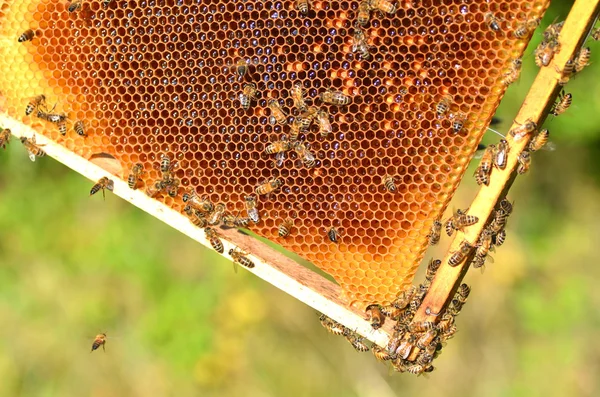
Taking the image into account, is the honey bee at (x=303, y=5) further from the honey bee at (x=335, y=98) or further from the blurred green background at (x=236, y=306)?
the blurred green background at (x=236, y=306)

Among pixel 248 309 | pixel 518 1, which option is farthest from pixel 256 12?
pixel 248 309

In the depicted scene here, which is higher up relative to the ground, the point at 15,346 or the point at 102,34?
the point at 102,34

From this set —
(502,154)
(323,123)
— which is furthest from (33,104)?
(502,154)

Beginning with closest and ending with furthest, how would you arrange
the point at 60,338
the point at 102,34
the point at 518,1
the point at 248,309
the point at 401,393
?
the point at 518,1 → the point at 102,34 → the point at 401,393 → the point at 248,309 → the point at 60,338

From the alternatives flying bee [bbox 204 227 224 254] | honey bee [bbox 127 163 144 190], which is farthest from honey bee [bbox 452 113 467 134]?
honey bee [bbox 127 163 144 190]

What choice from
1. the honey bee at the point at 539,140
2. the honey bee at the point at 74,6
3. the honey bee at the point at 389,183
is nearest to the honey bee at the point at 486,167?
the honey bee at the point at 539,140

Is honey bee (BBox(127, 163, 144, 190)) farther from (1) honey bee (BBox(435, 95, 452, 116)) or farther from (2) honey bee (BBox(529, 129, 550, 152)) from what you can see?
(2) honey bee (BBox(529, 129, 550, 152))

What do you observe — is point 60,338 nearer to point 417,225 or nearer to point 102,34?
point 102,34
